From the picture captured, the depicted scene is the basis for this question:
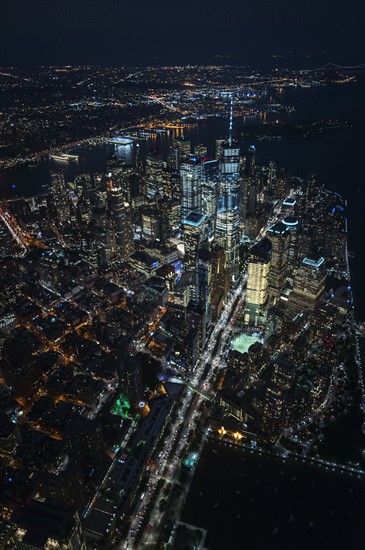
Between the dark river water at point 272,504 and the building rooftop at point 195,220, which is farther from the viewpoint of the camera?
the building rooftop at point 195,220

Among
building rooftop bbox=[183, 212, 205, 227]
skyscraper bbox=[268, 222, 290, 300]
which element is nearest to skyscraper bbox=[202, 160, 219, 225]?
building rooftop bbox=[183, 212, 205, 227]

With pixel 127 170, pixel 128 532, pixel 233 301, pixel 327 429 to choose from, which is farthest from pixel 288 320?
pixel 127 170

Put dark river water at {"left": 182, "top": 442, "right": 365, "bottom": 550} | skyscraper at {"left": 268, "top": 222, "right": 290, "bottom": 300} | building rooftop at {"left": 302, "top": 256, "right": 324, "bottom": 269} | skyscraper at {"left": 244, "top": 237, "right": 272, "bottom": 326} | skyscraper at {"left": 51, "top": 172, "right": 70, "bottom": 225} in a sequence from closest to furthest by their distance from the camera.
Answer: dark river water at {"left": 182, "top": 442, "right": 365, "bottom": 550}, building rooftop at {"left": 302, "top": 256, "right": 324, "bottom": 269}, skyscraper at {"left": 244, "top": 237, "right": 272, "bottom": 326}, skyscraper at {"left": 268, "top": 222, "right": 290, "bottom": 300}, skyscraper at {"left": 51, "top": 172, "right": 70, "bottom": 225}

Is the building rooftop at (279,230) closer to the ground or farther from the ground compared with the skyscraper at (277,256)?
farther from the ground

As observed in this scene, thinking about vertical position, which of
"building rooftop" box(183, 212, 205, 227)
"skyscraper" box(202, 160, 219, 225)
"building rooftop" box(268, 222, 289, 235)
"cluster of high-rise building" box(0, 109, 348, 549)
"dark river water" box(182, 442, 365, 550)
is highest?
"building rooftop" box(183, 212, 205, 227)

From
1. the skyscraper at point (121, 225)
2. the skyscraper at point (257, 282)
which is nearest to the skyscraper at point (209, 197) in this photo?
the skyscraper at point (121, 225)

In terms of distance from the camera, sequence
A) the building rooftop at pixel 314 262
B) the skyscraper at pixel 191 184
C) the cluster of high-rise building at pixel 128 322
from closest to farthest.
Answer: the cluster of high-rise building at pixel 128 322
the building rooftop at pixel 314 262
the skyscraper at pixel 191 184

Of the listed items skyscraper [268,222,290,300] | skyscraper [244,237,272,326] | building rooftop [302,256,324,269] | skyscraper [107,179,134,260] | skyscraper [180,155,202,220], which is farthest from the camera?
skyscraper [180,155,202,220]

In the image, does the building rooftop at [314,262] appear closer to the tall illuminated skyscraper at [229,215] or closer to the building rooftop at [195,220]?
the tall illuminated skyscraper at [229,215]

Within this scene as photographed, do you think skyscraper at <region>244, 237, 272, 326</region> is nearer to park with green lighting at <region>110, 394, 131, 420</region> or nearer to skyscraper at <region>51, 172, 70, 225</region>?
park with green lighting at <region>110, 394, 131, 420</region>

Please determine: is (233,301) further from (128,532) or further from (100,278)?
(128,532)
